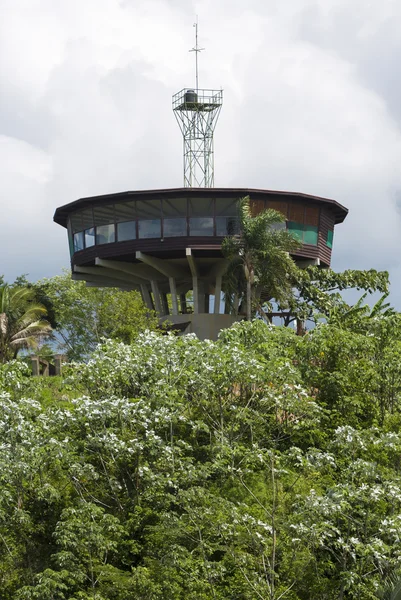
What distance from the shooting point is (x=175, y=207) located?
4697cm

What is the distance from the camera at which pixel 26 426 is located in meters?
18.8

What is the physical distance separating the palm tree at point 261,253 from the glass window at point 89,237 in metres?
7.58

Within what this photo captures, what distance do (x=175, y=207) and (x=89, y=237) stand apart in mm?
5422

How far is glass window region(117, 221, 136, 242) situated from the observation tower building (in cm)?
5

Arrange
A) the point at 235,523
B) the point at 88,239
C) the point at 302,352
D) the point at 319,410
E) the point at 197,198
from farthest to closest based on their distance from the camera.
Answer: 1. the point at 88,239
2. the point at 197,198
3. the point at 302,352
4. the point at 319,410
5. the point at 235,523

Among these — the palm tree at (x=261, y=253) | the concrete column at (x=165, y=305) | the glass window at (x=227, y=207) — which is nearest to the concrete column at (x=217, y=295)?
the palm tree at (x=261, y=253)

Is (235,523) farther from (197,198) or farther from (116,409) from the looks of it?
(197,198)

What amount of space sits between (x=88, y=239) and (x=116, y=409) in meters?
31.8

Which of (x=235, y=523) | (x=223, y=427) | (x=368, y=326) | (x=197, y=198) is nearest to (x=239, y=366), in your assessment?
(x=223, y=427)

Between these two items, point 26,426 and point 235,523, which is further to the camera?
point 26,426

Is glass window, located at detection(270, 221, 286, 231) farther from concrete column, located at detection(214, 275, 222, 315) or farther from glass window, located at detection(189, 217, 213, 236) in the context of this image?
concrete column, located at detection(214, 275, 222, 315)

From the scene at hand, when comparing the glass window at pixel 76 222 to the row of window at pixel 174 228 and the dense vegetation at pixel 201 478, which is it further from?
the dense vegetation at pixel 201 478

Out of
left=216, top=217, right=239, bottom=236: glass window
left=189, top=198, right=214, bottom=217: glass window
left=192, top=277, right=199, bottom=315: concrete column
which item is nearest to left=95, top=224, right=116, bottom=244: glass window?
left=189, top=198, right=214, bottom=217: glass window

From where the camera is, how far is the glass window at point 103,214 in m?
48.4
